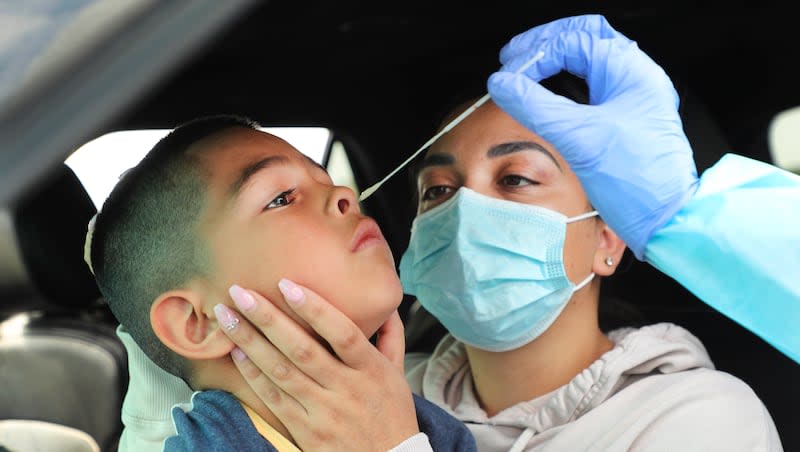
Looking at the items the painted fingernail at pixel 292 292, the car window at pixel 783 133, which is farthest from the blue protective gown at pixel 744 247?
the car window at pixel 783 133

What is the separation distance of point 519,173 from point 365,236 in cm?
69

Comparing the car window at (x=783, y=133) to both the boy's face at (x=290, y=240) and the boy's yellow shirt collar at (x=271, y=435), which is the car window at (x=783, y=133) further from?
the boy's yellow shirt collar at (x=271, y=435)

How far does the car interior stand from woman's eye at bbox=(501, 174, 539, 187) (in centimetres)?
25

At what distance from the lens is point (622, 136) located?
66.3 inches

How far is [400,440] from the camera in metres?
1.59

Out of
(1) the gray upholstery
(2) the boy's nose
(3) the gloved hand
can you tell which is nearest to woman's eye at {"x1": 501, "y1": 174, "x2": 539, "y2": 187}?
(3) the gloved hand

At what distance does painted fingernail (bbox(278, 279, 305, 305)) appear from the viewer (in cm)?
148

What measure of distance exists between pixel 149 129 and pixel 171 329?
2.47 feet

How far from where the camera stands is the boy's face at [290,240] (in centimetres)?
155

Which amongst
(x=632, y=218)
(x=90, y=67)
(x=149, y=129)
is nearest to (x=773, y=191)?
(x=632, y=218)

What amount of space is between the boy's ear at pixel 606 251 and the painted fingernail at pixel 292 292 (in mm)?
1010

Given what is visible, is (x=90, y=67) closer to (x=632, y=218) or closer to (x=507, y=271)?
(x=632, y=218)

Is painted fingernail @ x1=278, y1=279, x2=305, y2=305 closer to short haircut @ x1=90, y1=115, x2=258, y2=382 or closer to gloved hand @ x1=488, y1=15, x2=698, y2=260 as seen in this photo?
short haircut @ x1=90, y1=115, x2=258, y2=382

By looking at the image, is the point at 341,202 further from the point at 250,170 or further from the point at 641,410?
the point at 641,410
